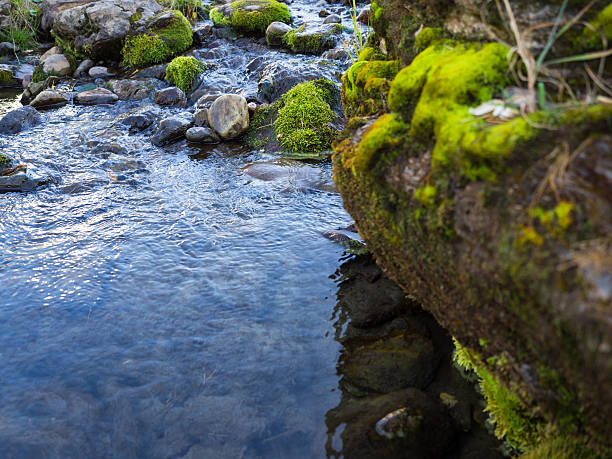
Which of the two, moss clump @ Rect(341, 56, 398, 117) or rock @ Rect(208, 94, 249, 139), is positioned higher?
moss clump @ Rect(341, 56, 398, 117)

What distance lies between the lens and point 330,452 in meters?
2.99

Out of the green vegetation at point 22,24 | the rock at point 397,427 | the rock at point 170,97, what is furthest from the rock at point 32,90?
the rock at point 397,427

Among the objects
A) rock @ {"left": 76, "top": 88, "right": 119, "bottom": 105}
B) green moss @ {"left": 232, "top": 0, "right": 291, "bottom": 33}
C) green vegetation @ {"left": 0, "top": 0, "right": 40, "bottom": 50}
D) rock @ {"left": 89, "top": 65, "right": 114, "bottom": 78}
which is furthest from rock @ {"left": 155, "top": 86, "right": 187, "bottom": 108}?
green vegetation @ {"left": 0, "top": 0, "right": 40, "bottom": 50}

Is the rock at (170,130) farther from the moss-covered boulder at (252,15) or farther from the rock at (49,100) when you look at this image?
the moss-covered boulder at (252,15)

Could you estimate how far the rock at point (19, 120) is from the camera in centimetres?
898

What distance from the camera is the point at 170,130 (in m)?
8.52

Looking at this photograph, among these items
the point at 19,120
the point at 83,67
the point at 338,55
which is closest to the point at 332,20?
the point at 338,55

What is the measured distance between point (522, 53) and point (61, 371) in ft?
13.2

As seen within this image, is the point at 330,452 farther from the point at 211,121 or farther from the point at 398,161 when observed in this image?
the point at 211,121

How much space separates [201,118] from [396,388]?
6899mm

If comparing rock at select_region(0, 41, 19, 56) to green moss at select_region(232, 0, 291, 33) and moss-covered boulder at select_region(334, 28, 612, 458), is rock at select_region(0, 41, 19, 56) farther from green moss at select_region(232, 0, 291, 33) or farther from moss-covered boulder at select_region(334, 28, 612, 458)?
moss-covered boulder at select_region(334, 28, 612, 458)

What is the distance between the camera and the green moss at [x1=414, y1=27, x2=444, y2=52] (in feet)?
9.86

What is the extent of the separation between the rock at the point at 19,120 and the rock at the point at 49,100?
93 cm

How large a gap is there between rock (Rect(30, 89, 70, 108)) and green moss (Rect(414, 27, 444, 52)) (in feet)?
32.9
